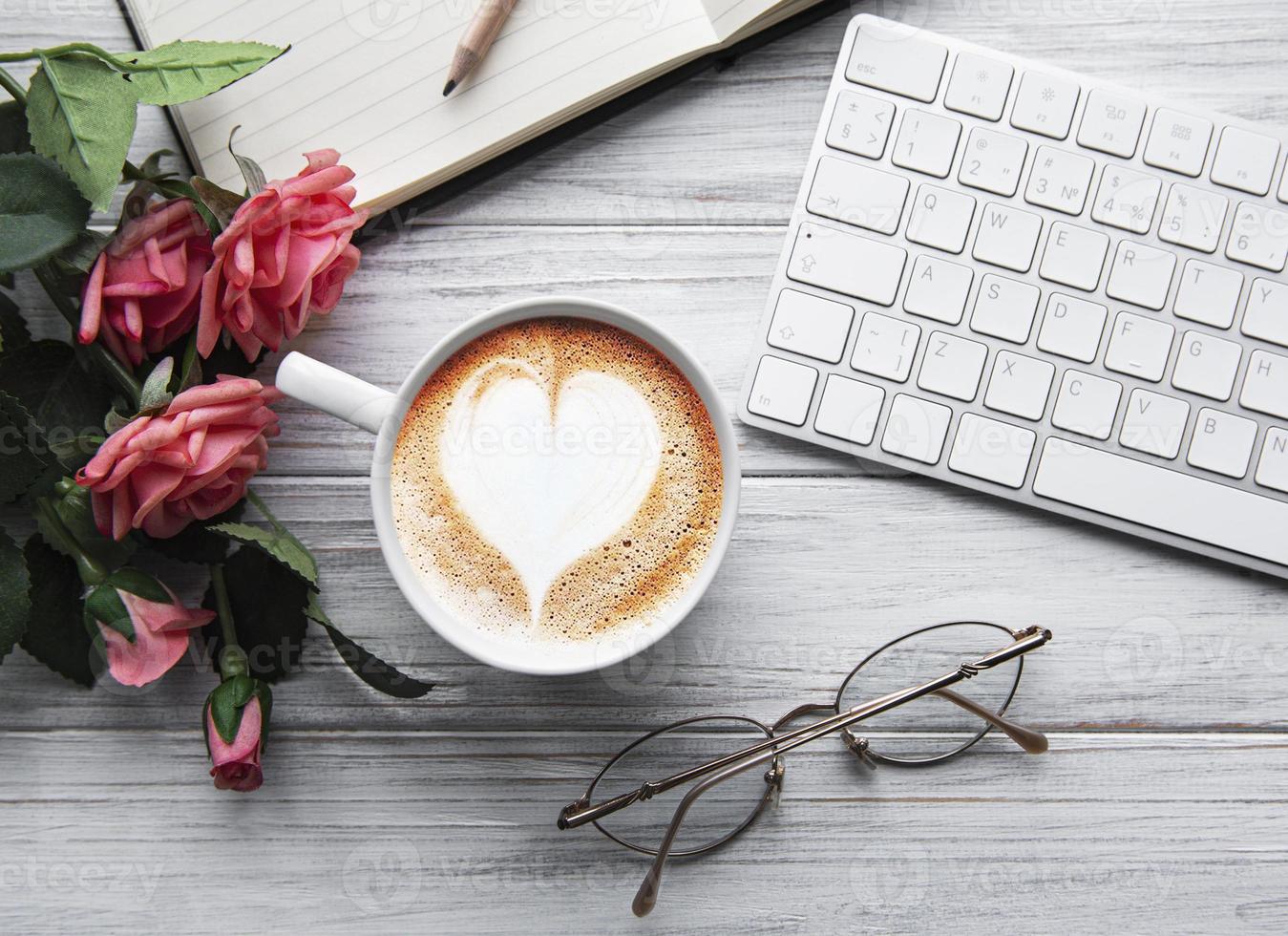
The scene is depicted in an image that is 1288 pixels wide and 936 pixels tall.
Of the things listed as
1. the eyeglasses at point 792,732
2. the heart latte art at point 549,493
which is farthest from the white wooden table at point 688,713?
the heart latte art at point 549,493

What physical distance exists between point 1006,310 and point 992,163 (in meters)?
0.11

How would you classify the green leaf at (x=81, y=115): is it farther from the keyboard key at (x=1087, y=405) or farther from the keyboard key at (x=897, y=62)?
the keyboard key at (x=1087, y=405)

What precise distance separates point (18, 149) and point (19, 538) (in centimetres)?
28

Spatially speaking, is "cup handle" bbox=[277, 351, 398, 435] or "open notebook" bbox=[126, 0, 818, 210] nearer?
"cup handle" bbox=[277, 351, 398, 435]

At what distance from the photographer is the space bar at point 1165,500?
0.68 m

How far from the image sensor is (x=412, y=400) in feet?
1.95

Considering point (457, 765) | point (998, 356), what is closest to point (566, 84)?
point (998, 356)

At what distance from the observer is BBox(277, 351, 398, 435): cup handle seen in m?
0.57

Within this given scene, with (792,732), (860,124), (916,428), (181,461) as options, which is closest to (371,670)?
(181,461)

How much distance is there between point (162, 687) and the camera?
710 millimetres

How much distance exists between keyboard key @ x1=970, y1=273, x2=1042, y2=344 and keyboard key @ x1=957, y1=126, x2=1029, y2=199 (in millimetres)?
70

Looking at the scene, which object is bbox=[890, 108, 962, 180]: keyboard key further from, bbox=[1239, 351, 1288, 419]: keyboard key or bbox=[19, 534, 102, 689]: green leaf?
bbox=[19, 534, 102, 689]: green leaf

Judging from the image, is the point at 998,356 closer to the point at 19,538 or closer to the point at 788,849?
the point at 788,849

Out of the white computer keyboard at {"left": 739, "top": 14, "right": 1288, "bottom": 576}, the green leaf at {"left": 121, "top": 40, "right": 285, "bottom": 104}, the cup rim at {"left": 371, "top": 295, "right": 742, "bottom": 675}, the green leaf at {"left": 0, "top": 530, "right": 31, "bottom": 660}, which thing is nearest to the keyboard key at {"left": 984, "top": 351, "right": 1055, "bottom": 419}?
the white computer keyboard at {"left": 739, "top": 14, "right": 1288, "bottom": 576}
